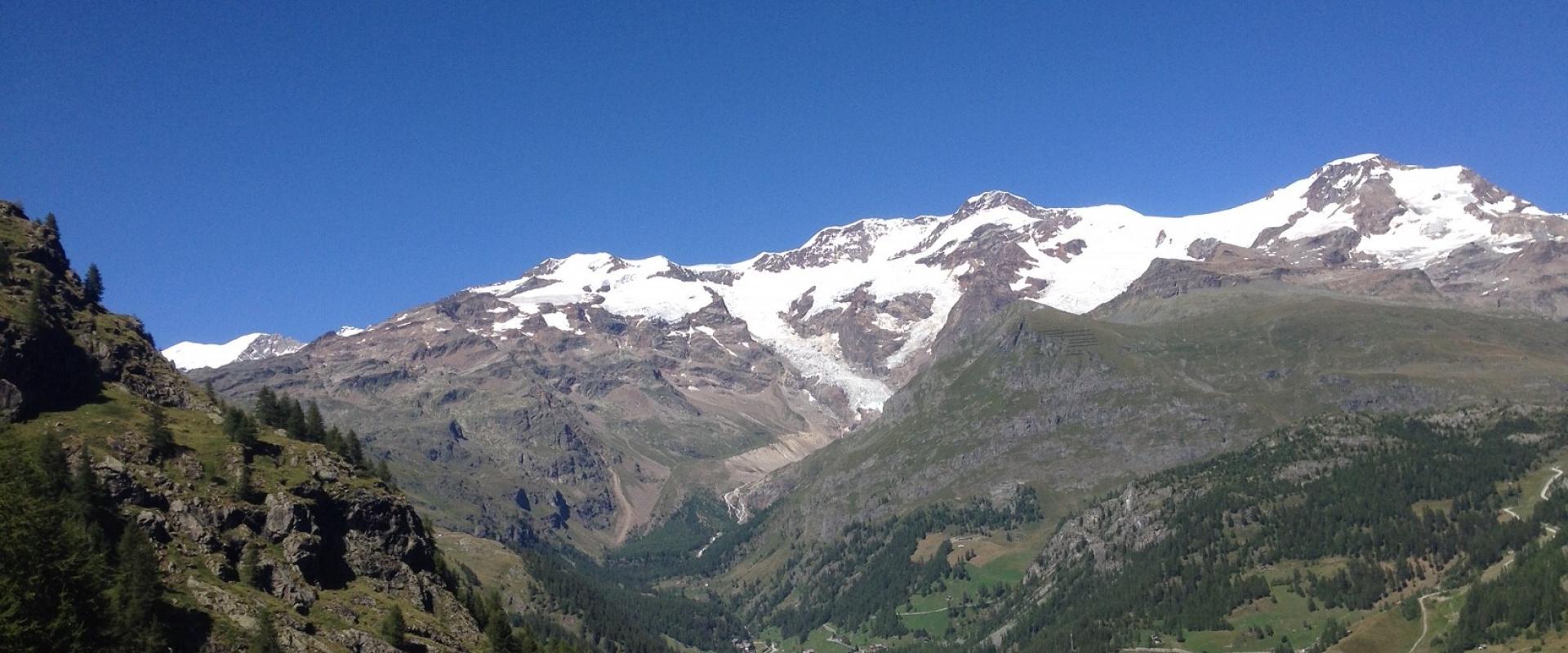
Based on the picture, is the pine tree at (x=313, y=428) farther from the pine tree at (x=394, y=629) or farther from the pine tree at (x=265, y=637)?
the pine tree at (x=265, y=637)

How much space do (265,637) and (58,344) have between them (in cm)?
6254

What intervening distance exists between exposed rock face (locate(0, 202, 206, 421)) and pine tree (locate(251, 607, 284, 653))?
135 feet

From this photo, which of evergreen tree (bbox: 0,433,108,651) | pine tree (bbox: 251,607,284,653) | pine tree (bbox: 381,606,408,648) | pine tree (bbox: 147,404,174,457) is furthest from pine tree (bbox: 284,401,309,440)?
evergreen tree (bbox: 0,433,108,651)

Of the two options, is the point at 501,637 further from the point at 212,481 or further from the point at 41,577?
the point at 41,577

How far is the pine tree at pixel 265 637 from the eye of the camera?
10331 centimetres

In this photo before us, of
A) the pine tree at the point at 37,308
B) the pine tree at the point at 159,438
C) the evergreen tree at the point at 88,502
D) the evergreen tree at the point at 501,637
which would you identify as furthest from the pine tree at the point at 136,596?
the pine tree at the point at 37,308

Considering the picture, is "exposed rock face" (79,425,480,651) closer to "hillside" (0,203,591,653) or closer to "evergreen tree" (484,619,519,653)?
"hillside" (0,203,591,653)

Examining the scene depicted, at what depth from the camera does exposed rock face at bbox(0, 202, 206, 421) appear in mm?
136375

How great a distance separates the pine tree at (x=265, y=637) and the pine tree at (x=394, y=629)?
15.0 metres

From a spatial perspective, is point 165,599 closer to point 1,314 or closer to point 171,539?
point 171,539

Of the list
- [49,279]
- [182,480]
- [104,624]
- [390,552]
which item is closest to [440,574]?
[390,552]

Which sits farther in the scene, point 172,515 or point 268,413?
point 268,413

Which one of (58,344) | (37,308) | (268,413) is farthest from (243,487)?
(37,308)

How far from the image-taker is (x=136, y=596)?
96188 mm
